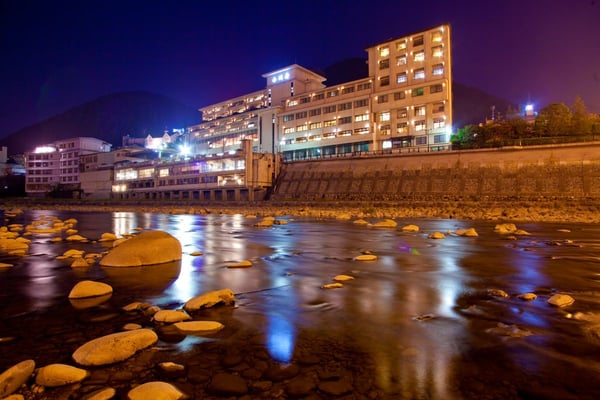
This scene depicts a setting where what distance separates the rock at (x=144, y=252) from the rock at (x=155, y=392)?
8811mm

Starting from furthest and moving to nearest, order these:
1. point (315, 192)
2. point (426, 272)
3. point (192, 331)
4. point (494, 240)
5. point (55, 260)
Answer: point (315, 192)
point (494, 240)
point (55, 260)
point (426, 272)
point (192, 331)

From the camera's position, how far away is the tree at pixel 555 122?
2078 inches

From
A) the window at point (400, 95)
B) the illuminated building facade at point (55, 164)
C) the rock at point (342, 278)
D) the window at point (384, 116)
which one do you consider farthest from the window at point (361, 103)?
the illuminated building facade at point (55, 164)

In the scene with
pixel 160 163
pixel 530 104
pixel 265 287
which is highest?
pixel 530 104

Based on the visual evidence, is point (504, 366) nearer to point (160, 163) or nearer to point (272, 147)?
point (272, 147)

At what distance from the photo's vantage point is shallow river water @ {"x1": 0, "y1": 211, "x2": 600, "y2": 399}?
4555mm

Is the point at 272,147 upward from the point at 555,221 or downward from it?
upward

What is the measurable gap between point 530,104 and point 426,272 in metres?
128

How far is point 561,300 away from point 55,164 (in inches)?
5567

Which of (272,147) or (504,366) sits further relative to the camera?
(272,147)

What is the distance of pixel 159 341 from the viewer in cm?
558

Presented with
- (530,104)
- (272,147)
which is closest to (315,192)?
(272,147)

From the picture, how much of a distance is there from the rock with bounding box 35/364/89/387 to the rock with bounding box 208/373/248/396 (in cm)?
168

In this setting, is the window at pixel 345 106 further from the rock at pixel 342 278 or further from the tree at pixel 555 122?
the rock at pixel 342 278
